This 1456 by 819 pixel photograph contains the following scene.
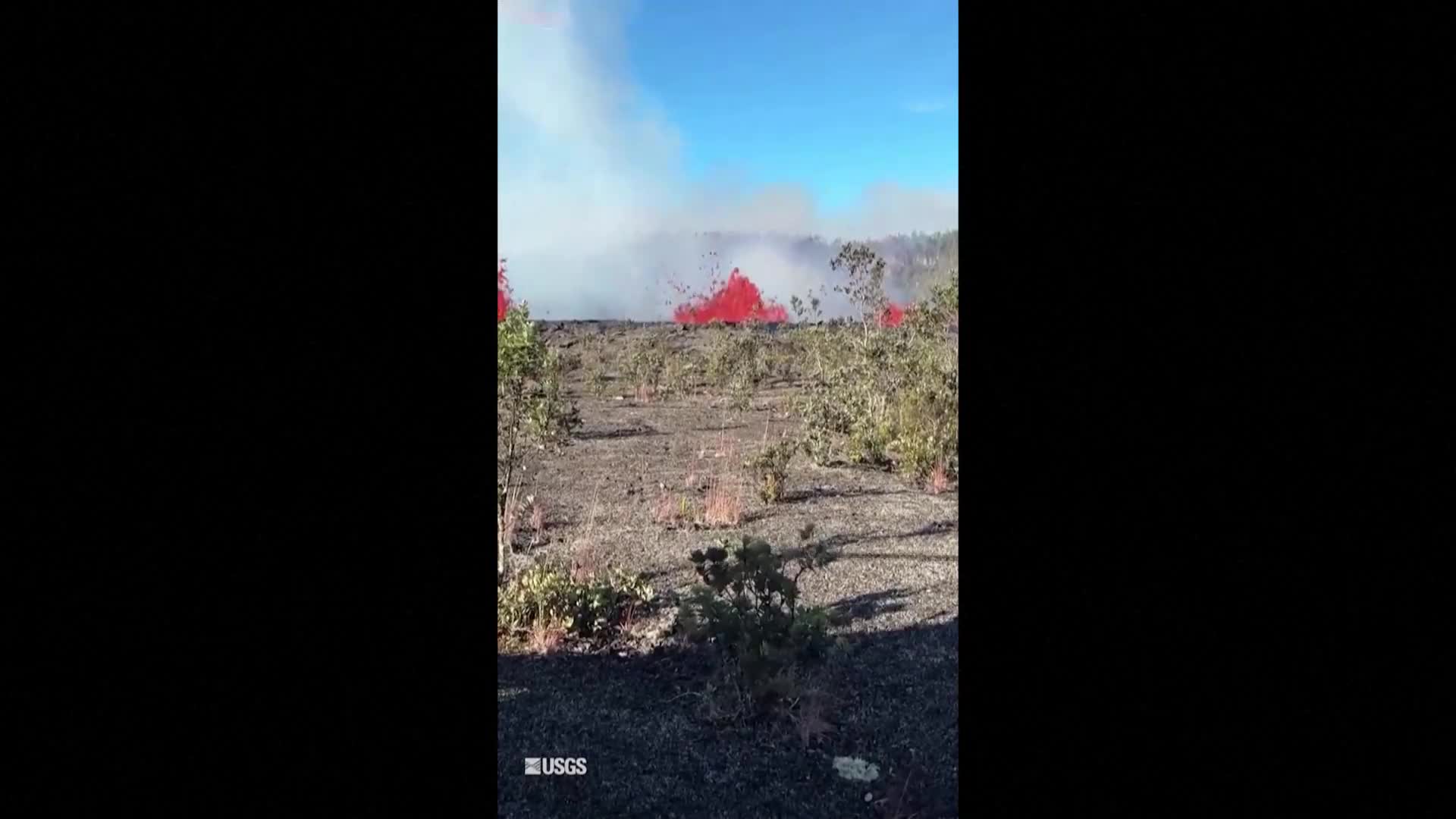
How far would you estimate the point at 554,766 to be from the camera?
90.1 inches

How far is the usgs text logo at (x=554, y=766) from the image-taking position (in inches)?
89.4

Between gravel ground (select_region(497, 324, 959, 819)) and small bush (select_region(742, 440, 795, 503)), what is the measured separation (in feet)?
0.30

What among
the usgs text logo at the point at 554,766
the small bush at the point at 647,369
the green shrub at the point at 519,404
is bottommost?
the usgs text logo at the point at 554,766

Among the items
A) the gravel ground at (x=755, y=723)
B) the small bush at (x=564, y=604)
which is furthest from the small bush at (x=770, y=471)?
the small bush at (x=564, y=604)

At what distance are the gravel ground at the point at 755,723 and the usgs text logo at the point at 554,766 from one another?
0.7 inches

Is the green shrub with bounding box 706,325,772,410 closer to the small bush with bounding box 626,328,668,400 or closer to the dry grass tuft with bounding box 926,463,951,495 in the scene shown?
the small bush with bounding box 626,328,668,400

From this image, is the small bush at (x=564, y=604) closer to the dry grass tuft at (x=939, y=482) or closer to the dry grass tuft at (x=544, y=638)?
the dry grass tuft at (x=544, y=638)

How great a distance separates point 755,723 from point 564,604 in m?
0.82

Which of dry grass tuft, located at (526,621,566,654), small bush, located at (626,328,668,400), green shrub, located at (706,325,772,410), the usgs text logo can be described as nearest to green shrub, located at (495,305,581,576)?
dry grass tuft, located at (526,621,566,654)

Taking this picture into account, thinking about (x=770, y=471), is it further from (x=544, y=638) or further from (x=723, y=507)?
(x=544, y=638)

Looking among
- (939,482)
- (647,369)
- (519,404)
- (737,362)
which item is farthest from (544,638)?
(647,369)
